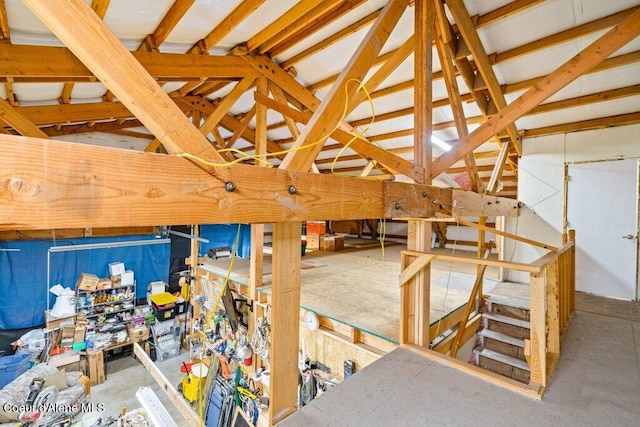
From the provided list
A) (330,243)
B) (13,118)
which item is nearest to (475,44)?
(13,118)

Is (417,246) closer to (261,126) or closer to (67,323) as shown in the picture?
(261,126)

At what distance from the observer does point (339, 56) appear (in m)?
3.84

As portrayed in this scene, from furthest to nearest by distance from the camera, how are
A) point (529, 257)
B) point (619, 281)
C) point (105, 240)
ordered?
point (105, 240), point (529, 257), point (619, 281)

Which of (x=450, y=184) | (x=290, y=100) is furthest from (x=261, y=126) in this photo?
(x=450, y=184)

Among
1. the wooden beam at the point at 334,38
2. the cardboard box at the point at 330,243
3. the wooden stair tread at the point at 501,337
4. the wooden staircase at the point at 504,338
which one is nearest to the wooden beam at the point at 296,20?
the wooden beam at the point at 334,38

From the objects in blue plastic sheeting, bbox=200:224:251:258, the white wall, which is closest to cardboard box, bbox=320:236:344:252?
blue plastic sheeting, bbox=200:224:251:258

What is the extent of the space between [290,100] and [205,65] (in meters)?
2.16

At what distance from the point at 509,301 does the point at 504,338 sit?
588 millimetres

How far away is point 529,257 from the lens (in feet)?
16.7

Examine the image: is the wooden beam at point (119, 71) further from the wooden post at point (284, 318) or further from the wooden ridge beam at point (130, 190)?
the wooden post at point (284, 318)

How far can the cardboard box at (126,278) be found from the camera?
24.4ft

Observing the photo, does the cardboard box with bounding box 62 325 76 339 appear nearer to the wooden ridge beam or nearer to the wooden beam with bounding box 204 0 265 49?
the wooden beam with bounding box 204 0 265 49

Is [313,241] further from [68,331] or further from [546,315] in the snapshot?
[546,315]

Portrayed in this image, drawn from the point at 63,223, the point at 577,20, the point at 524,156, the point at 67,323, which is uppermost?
the point at 577,20
